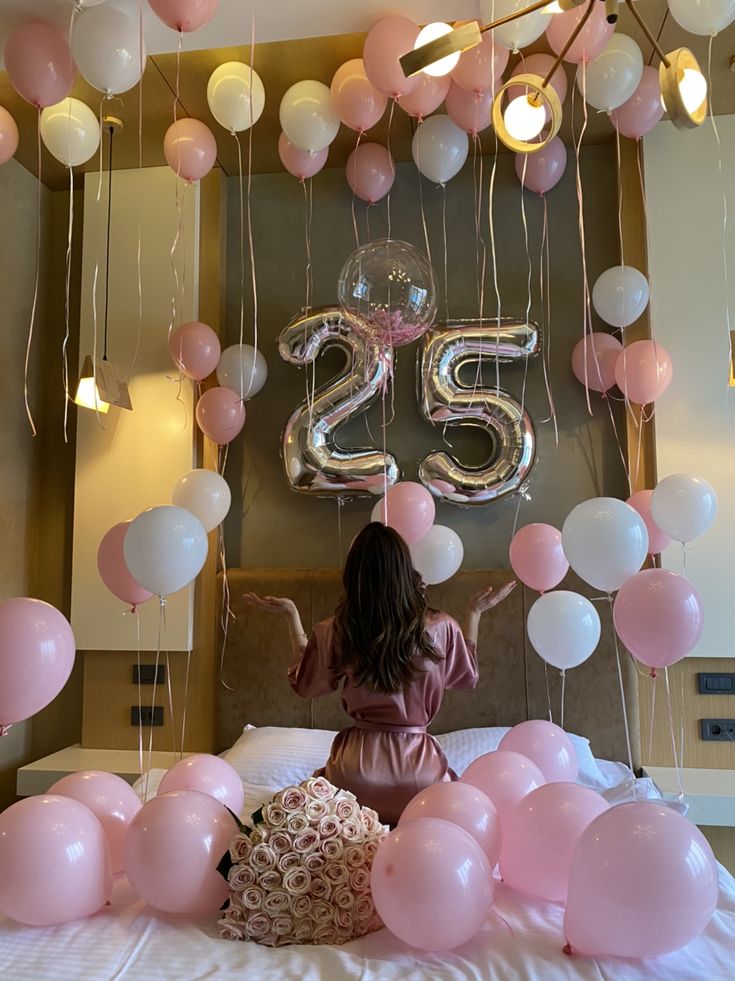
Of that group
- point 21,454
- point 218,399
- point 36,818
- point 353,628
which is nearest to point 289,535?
point 218,399

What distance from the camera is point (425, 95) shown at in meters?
2.68

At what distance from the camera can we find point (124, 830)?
179cm

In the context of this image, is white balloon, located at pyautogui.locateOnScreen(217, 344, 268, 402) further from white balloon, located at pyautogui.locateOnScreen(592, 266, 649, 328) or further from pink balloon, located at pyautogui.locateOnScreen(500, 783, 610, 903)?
pink balloon, located at pyautogui.locateOnScreen(500, 783, 610, 903)

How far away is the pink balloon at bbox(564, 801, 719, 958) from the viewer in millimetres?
1298

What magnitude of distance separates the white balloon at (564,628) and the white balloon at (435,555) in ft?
1.19

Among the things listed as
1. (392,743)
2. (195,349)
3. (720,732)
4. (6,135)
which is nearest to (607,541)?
(392,743)

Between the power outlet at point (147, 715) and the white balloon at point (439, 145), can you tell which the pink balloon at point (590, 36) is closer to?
the white balloon at point (439, 145)

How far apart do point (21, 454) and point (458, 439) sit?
1.92m

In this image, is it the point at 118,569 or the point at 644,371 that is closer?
the point at 118,569

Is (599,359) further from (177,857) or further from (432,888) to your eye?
(177,857)

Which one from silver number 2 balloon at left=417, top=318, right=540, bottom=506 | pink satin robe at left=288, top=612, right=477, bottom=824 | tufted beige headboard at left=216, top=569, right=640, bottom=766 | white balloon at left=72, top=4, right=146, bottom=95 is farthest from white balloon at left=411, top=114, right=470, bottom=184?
pink satin robe at left=288, top=612, right=477, bottom=824

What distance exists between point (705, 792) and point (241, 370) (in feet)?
7.43

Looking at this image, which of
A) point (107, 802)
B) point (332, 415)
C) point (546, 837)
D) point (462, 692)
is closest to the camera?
point (546, 837)

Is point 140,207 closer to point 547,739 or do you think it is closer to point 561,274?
point 561,274
